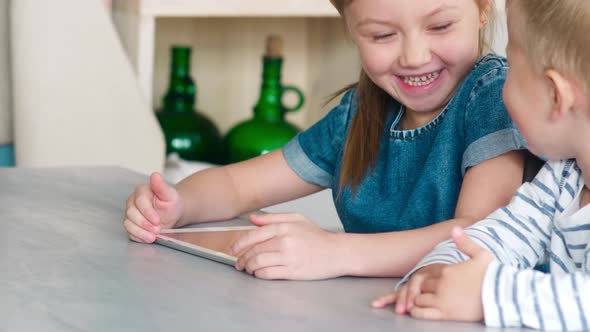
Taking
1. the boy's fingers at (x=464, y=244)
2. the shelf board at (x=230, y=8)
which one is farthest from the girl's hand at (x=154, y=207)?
the shelf board at (x=230, y=8)

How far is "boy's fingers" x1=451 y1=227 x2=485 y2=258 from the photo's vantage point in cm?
76

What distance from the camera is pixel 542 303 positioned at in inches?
28.4

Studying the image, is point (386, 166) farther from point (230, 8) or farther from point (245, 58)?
point (245, 58)

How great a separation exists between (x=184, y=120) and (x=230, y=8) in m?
0.34

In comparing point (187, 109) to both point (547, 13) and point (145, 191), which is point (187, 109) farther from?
point (547, 13)

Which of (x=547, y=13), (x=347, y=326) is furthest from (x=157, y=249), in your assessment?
(x=547, y=13)

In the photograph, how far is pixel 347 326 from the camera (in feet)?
2.28

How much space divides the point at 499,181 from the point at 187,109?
1568 millimetres

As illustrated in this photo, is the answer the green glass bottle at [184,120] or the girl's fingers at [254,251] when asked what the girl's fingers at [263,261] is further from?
the green glass bottle at [184,120]

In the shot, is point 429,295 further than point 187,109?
No

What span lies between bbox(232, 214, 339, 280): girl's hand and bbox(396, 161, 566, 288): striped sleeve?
0.33ft

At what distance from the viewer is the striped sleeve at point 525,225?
876mm

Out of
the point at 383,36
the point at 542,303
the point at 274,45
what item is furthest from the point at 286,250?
the point at 274,45

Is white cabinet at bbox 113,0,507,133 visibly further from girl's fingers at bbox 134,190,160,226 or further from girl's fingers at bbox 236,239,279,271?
girl's fingers at bbox 236,239,279,271
